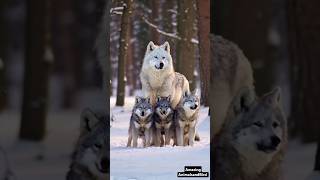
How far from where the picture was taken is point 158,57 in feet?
17.2

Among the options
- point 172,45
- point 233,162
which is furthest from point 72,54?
point 233,162

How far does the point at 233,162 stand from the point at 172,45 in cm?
139

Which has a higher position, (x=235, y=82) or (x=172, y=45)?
(x=172, y=45)

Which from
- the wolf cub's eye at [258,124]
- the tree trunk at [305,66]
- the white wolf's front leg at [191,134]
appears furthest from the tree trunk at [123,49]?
the tree trunk at [305,66]

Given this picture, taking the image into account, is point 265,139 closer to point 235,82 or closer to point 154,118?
point 235,82

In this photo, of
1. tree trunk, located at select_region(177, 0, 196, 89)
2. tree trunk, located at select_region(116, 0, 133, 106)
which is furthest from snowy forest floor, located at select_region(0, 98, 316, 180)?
tree trunk, located at select_region(177, 0, 196, 89)

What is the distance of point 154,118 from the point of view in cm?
535

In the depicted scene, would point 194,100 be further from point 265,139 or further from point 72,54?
point 72,54

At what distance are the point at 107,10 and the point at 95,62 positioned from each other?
21.9 inches

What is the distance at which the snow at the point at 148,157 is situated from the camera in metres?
5.18

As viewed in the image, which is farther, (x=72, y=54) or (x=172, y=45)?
(x=72, y=54)

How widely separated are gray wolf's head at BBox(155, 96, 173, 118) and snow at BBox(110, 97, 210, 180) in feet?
1.07

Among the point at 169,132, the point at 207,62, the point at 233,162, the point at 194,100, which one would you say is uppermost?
the point at 207,62

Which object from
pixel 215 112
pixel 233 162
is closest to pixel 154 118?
pixel 215 112
